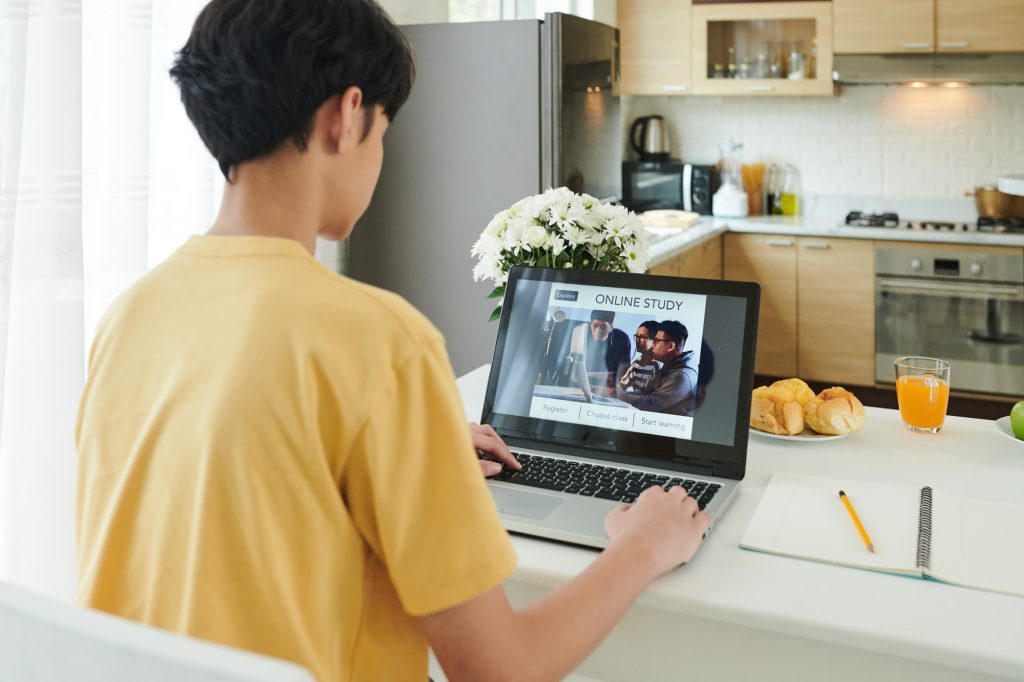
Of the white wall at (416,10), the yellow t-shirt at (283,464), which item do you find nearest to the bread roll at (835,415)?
the yellow t-shirt at (283,464)

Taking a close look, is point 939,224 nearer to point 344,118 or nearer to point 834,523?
point 834,523

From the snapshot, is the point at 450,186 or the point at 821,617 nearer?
the point at 821,617

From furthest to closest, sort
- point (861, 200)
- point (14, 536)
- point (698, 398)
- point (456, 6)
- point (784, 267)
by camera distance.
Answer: point (861, 200) → point (784, 267) → point (456, 6) → point (14, 536) → point (698, 398)

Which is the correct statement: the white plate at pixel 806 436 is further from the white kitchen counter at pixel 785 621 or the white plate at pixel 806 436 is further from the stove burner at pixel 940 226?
the stove burner at pixel 940 226

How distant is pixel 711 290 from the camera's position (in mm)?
1407

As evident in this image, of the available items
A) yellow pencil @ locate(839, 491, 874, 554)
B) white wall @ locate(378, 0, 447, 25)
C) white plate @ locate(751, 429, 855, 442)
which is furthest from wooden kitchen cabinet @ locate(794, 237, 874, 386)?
yellow pencil @ locate(839, 491, 874, 554)

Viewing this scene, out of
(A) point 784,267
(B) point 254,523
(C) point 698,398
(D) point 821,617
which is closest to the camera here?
(B) point 254,523

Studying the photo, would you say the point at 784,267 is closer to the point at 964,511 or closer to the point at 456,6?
the point at 456,6

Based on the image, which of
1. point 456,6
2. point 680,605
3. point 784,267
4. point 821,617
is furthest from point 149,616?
point 784,267

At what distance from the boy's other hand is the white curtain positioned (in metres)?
0.85

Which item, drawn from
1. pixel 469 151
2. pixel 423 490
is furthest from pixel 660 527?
pixel 469 151

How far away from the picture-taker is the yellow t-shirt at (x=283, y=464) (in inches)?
30.0

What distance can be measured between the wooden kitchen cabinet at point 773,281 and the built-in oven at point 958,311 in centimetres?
38

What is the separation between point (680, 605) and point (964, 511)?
1.39 feet
